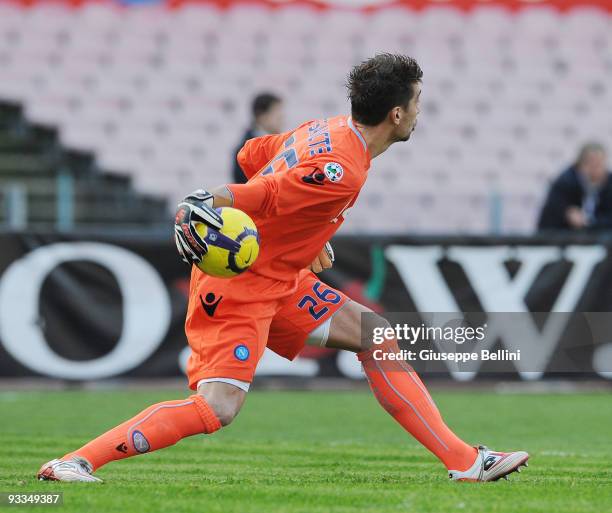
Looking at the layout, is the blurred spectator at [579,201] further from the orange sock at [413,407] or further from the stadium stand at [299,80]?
the orange sock at [413,407]

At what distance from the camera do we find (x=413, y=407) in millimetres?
5645

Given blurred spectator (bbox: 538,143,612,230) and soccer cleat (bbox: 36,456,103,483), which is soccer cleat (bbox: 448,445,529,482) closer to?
soccer cleat (bbox: 36,456,103,483)

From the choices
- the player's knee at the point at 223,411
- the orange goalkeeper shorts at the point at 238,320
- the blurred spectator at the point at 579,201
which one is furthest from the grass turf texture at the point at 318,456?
the blurred spectator at the point at 579,201

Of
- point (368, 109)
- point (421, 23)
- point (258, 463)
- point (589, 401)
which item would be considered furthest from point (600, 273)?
point (421, 23)

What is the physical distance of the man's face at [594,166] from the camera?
12180 millimetres

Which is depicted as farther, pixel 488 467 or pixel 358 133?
pixel 488 467

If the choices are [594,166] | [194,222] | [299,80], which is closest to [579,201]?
[594,166]

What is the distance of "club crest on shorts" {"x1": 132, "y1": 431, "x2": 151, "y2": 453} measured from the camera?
514 cm

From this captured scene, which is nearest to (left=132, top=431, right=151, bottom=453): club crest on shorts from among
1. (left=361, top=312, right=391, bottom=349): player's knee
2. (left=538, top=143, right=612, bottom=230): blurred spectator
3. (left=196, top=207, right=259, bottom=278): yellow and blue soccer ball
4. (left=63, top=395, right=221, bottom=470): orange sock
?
(left=63, top=395, right=221, bottom=470): orange sock

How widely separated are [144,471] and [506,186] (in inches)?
430

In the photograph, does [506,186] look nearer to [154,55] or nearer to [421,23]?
[421,23]

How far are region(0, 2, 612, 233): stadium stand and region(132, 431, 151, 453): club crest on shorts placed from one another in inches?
424

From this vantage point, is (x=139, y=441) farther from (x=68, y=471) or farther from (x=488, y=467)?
(x=488, y=467)

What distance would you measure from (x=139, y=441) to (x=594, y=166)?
26.8ft
